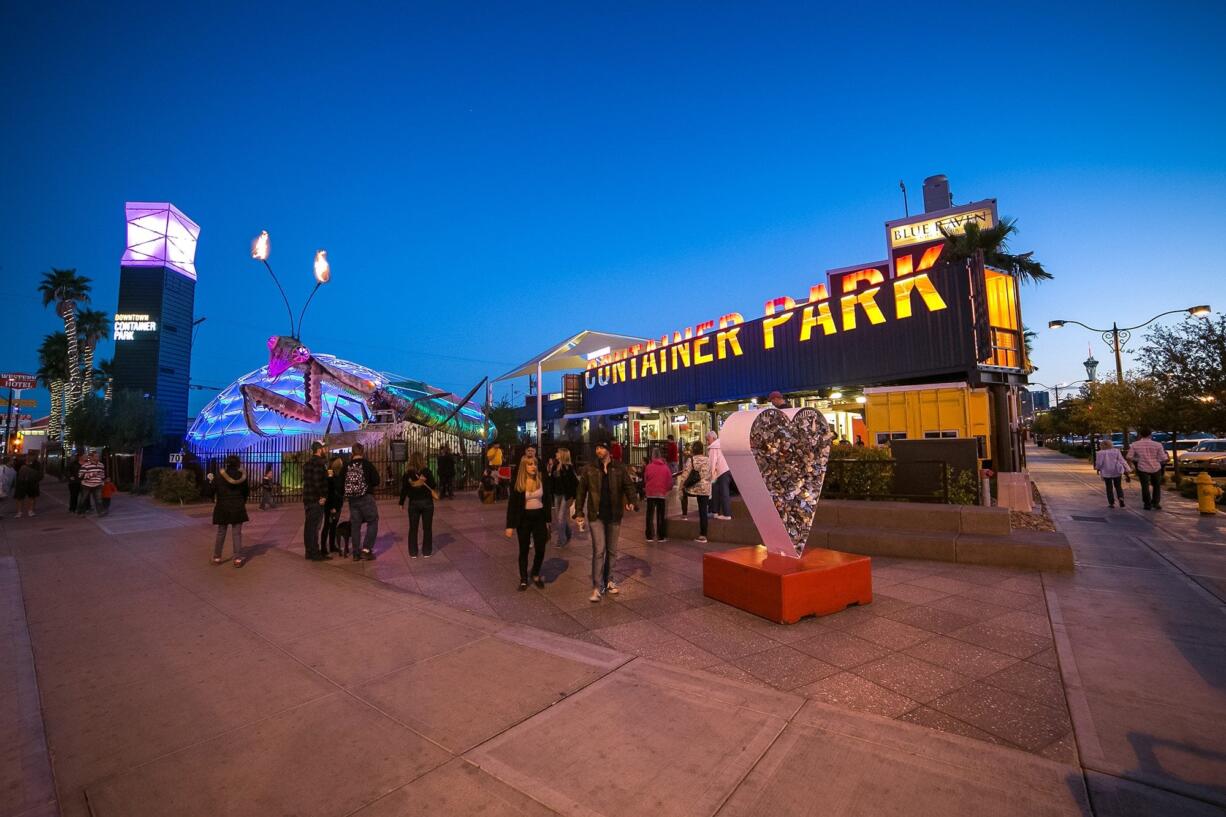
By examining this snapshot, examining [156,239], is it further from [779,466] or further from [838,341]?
[779,466]

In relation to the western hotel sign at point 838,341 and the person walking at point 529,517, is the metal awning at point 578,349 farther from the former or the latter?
the person walking at point 529,517

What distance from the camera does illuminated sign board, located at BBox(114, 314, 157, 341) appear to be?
39.5 meters

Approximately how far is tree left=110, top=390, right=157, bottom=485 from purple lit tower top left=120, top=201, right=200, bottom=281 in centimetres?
1901

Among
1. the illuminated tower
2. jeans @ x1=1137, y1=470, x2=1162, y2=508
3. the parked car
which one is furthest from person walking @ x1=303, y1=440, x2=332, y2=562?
the illuminated tower

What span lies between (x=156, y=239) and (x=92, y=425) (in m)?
23.5

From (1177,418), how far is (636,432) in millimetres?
19338

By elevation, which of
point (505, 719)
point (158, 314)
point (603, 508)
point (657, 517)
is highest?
point (158, 314)

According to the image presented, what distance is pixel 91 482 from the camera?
14680 millimetres

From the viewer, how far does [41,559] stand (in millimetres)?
9164

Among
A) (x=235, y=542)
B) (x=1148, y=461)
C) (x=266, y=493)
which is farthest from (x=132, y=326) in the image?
(x=1148, y=461)

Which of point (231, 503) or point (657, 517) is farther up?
point (231, 503)

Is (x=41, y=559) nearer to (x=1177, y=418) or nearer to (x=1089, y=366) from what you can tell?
(x=1177, y=418)

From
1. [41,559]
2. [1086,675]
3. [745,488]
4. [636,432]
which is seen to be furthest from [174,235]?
[1086,675]

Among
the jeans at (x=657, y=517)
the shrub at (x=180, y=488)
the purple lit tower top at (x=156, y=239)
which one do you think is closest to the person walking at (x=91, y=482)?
the shrub at (x=180, y=488)
